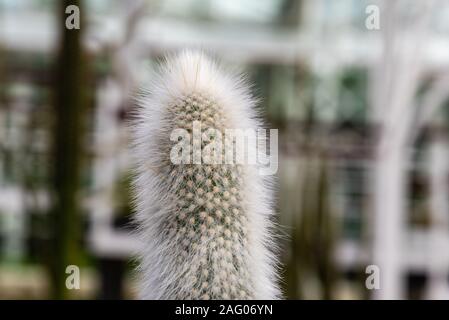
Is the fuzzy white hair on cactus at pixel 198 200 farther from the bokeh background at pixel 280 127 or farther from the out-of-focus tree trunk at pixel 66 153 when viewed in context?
the out-of-focus tree trunk at pixel 66 153

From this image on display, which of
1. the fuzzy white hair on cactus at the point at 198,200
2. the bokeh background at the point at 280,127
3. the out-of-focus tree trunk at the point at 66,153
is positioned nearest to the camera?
the fuzzy white hair on cactus at the point at 198,200

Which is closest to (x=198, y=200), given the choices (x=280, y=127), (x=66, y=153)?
(x=66, y=153)

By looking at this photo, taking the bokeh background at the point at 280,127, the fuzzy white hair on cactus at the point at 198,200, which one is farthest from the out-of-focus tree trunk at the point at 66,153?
the fuzzy white hair on cactus at the point at 198,200

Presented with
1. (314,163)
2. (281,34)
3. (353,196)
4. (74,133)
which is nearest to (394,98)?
(314,163)

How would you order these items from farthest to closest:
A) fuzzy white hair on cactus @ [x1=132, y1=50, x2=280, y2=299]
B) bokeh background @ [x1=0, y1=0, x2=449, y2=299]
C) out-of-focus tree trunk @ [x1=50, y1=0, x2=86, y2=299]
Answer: bokeh background @ [x1=0, y1=0, x2=449, y2=299] → out-of-focus tree trunk @ [x1=50, y1=0, x2=86, y2=299] → fuzzy white hair on cactus @ [x1=132, y1=50, x2=280, y2=299]

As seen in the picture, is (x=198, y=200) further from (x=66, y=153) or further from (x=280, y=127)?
Answer: (x=280, y=127)

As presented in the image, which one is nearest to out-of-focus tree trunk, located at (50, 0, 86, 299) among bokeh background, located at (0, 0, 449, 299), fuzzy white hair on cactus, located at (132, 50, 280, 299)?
bokeh background, located at (0, 0, 449, 299)

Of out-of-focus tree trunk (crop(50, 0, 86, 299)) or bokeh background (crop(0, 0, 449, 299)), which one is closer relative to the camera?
out-of-focus tree trunk (crop(50, 0, 86, 299))

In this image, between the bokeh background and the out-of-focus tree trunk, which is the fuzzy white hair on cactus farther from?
the out-of-focus tree trunk
